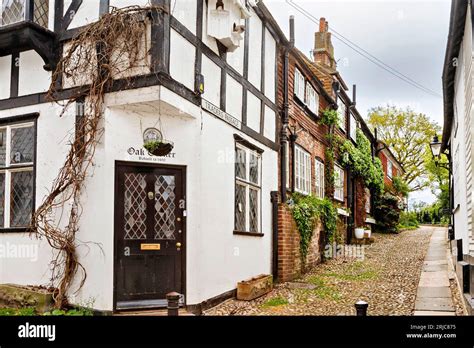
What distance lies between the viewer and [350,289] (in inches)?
198

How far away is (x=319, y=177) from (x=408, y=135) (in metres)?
3.19

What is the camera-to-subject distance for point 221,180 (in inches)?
205

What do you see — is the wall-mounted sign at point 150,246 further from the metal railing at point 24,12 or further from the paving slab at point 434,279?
the paving slab at point 434,279

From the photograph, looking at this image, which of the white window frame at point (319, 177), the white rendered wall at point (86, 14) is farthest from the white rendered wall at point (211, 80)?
the white window frame at point (319, 177)

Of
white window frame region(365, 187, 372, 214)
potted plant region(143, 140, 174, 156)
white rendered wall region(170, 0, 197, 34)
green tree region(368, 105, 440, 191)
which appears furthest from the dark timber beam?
white window frame region(365, 187, 372, 214)

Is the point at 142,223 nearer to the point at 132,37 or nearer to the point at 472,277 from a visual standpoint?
the point at 132,37

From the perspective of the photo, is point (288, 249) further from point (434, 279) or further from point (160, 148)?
point (160, 148)

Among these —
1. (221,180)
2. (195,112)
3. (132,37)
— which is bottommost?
(221,180)

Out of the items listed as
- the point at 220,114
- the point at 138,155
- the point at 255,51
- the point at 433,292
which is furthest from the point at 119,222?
the point at 433,292

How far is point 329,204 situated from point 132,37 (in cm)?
476

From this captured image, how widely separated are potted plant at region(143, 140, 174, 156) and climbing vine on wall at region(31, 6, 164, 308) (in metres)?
0.44

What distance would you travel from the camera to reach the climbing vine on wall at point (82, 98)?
430 centimetres
